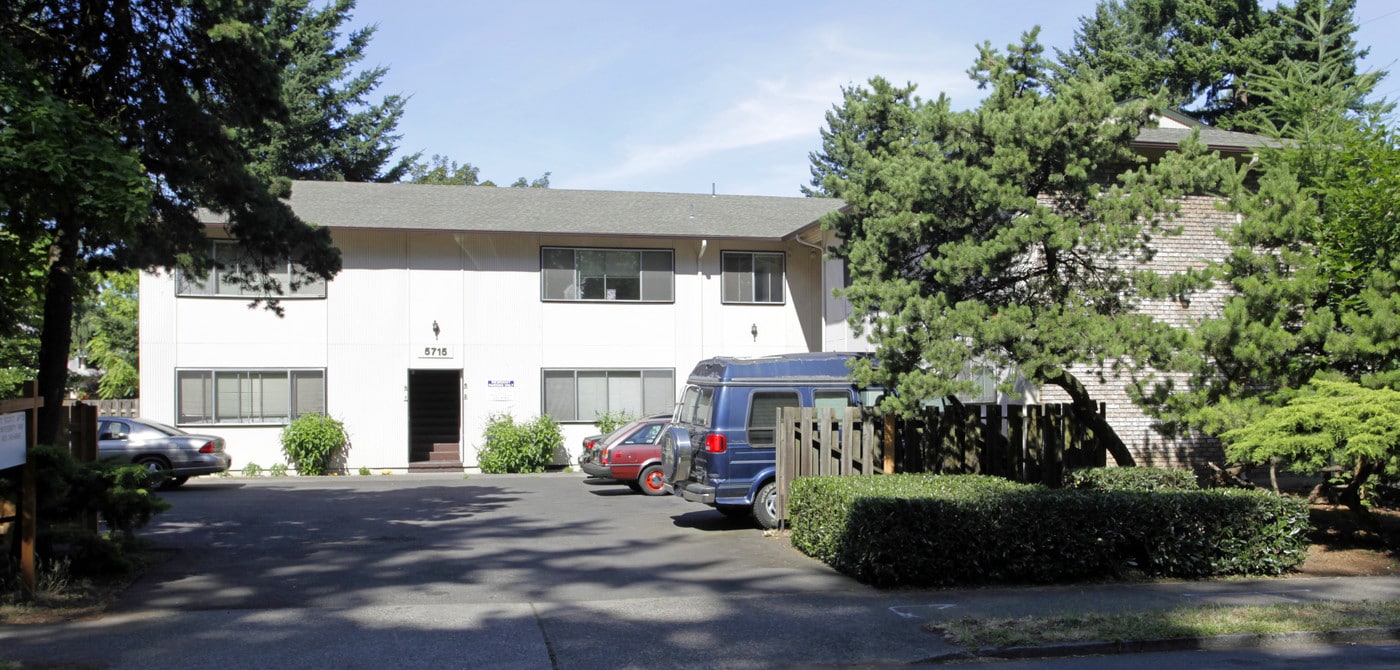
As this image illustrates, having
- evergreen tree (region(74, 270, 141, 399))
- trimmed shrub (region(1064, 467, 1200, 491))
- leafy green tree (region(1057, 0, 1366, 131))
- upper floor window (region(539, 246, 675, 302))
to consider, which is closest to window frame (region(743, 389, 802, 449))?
trimmed shrub (region(1064, 467, 1200, 491))

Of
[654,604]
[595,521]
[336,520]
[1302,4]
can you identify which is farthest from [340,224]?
[1302,4]

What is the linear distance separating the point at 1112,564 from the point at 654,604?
4.49 m

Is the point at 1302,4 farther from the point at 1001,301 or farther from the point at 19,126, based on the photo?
the point at 19,126

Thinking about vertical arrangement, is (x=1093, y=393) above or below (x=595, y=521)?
above

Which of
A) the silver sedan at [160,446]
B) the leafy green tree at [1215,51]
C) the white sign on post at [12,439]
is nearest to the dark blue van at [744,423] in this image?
the white sign on post at [12,439]

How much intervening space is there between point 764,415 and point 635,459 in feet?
18.3

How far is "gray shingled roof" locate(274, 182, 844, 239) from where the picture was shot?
82.5 ft

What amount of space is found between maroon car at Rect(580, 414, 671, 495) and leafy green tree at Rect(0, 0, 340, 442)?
6706 millimetres

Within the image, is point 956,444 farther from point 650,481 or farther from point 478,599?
point 478,599

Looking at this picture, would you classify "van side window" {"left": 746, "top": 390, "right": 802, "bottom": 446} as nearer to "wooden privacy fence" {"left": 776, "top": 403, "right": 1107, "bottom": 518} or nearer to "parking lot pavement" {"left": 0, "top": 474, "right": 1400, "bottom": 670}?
"wooden privacy fence" {"left": 776, "top": 403, "right": 1107, "bottom": 518}

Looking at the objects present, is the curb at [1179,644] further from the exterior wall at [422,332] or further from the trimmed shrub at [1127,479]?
the exterior wall at [422,332]

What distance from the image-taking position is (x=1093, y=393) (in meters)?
17.3

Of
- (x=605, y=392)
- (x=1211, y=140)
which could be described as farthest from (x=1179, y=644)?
(x=605, y=392)

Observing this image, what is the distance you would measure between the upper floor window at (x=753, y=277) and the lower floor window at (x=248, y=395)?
9755mm
